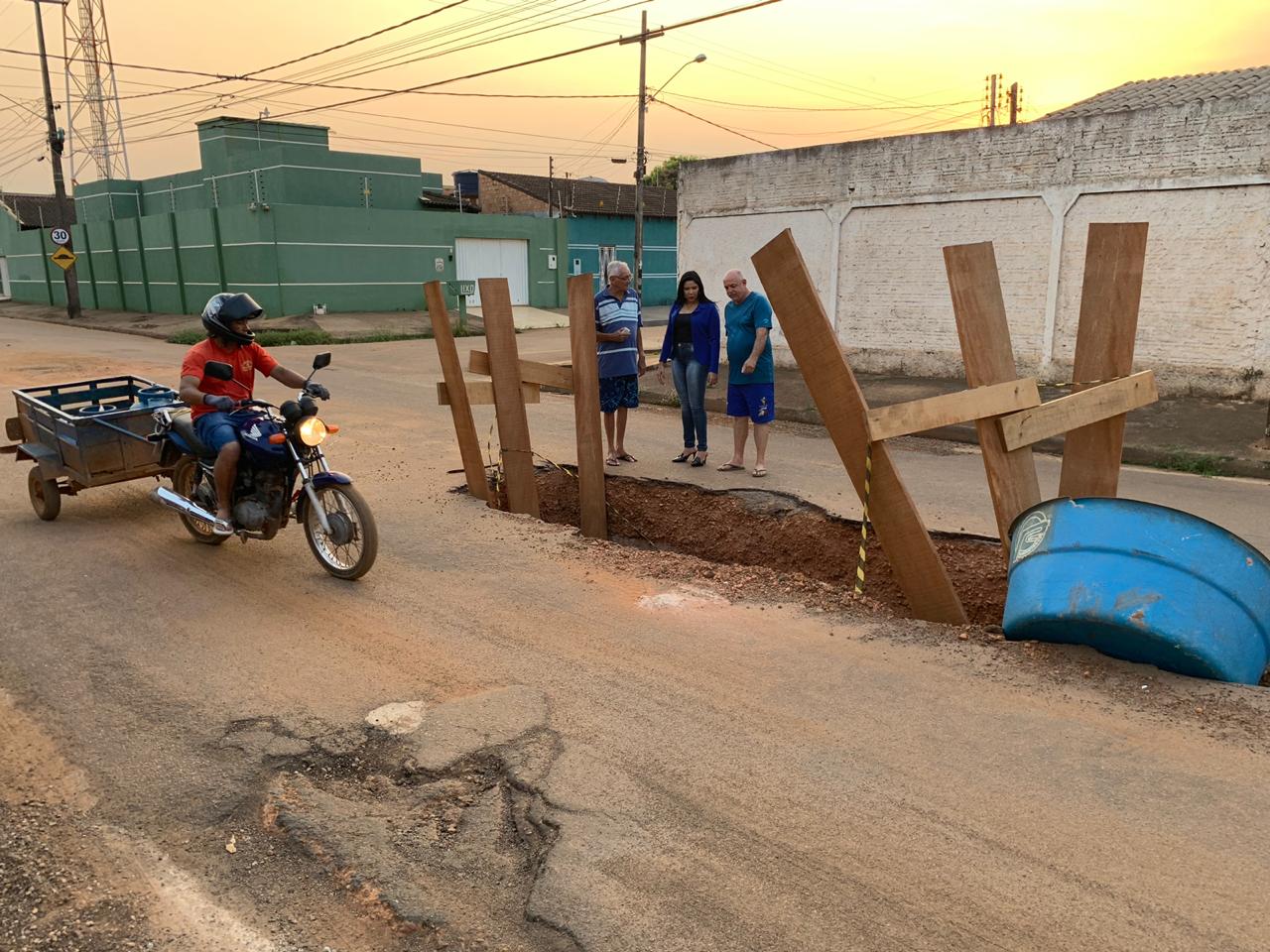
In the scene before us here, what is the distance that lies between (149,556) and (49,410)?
1456mm

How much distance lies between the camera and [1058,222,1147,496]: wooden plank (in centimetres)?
434

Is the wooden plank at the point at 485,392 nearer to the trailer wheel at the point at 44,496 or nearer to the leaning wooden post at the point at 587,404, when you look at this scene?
the leaning wooden post at the point at 587,404

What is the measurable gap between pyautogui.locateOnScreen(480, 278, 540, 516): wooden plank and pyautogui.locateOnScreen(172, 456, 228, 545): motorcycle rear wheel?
6.52ft

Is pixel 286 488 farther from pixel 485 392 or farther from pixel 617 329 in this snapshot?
pixel 617 329

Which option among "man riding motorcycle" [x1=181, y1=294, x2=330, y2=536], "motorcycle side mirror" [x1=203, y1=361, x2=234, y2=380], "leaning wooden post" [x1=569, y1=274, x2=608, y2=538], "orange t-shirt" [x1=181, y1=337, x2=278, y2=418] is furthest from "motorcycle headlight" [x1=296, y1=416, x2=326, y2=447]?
"leaning wooden post" [x1=569, y1=274, x2=608, y2=538]

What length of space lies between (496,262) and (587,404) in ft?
101

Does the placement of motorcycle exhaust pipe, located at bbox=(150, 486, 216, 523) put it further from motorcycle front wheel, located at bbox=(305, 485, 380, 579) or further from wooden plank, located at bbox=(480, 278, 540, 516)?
wooden plank, located at bbox=(480, 278, 540, 516)

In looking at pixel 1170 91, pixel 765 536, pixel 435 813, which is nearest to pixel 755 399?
pixel 765 536

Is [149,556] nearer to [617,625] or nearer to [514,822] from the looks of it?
[617,625]

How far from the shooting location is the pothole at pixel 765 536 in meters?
5.68

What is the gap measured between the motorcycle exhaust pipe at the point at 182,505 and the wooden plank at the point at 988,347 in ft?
14.4

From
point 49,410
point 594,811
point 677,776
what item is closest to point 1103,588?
point 677,776

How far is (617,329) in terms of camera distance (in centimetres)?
838

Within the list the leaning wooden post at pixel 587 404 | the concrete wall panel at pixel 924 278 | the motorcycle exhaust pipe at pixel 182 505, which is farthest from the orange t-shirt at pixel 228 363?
the concrete wall panel at pixel 924 278
